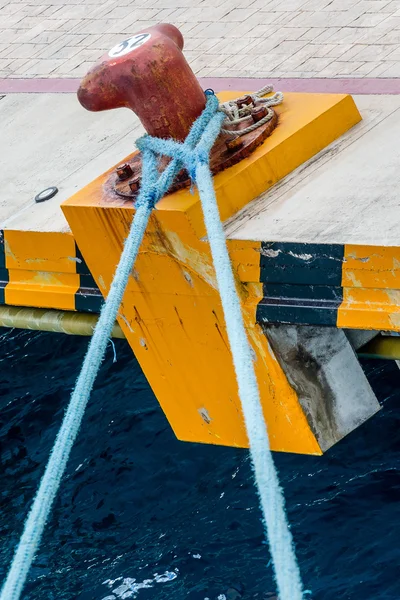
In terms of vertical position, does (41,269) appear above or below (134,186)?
below

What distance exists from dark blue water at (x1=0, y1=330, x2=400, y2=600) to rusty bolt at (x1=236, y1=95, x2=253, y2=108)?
1662 mm

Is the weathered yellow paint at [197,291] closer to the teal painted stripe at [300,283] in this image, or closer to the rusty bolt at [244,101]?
the teal painted stripe at [300,283]

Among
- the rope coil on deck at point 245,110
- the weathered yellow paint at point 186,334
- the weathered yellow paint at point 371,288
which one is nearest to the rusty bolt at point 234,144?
the rope coil on deck at point 245,110

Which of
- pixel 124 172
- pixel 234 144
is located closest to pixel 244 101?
pixel 234 144

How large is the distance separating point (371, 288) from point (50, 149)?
2.42 m

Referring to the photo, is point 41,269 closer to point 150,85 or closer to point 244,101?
point 150,85

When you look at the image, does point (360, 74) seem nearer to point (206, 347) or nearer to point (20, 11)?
point (206, 347)

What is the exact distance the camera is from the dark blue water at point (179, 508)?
4.71 meters

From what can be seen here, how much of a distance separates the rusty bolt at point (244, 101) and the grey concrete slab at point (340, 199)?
426 millimetres

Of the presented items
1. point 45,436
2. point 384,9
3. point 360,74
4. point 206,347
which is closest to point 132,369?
point 45,436

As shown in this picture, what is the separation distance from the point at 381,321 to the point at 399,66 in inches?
90.5

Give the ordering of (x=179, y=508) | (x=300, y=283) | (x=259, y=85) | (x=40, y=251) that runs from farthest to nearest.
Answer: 1. (x=259, y=85)
2. (x=179, y=508)
3. (x=40, y=251)
4. (x=300, y=283)

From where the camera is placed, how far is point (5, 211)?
542 cm

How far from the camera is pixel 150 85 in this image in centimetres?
455
